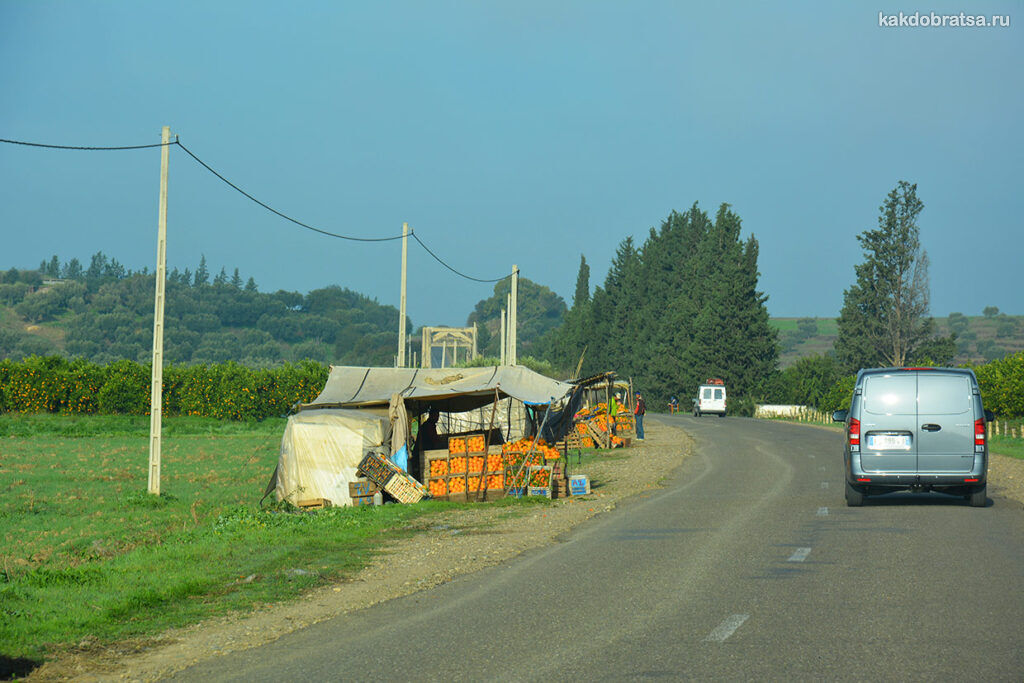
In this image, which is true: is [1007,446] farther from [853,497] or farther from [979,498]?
[853,497]

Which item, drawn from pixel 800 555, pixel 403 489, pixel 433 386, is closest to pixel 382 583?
pixel 800 555

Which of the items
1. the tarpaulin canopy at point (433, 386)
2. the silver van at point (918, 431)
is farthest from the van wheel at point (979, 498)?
the tarpaulin canopy at point (433, 386)

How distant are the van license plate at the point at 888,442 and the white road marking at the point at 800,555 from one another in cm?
477

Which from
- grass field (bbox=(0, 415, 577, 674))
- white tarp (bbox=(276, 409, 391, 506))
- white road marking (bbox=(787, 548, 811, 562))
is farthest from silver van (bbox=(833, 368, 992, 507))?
white tarp (bbox=(276, 409, 391, 506))

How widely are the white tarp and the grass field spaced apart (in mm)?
915

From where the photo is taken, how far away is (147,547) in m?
15.6

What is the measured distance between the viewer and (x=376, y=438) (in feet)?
69.5

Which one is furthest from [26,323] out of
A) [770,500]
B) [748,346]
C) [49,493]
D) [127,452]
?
[770,500]

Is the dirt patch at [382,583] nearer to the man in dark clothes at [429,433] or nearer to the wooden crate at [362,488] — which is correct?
the wooden crate at [362,488]

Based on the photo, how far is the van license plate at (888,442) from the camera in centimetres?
1719

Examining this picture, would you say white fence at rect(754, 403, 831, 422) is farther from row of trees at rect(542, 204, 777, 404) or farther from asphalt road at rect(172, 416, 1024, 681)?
asphalt road at rect(172, 416, 1024, 681)

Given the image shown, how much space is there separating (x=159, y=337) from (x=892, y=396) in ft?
50.1

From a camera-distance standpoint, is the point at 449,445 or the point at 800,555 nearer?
the point at 800,555

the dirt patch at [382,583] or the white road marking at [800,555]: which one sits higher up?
the white road marking at [800,555]
